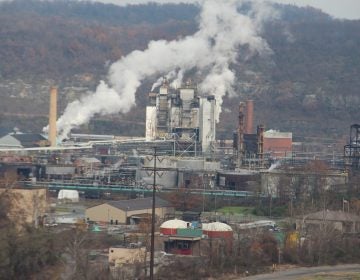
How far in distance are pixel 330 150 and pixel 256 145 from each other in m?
12.1

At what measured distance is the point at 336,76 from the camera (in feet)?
239

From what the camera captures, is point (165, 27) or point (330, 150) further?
point (165, 27)

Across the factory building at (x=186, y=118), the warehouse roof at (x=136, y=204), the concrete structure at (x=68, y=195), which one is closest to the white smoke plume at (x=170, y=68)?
the factory building at (x=186, y=118)

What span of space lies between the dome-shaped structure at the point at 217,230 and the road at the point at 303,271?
2.76 m

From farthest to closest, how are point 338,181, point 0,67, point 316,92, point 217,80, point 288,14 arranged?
1. point 288,14
2. point 0,67
3. point 316,92
4. point 217,80
5. point 338,181

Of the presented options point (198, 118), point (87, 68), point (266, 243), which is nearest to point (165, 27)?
point (87, 68)

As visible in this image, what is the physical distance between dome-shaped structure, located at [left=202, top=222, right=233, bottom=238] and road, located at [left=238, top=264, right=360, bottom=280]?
109 inches

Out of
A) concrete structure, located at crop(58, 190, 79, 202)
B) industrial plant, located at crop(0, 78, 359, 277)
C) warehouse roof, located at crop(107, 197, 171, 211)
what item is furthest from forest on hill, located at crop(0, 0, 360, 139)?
warehouse roof, located at crop(107, 197, 171, 211)

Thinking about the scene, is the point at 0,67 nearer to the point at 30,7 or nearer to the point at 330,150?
the point at 330,150

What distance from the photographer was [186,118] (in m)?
44.4

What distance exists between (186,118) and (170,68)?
44.7 feet

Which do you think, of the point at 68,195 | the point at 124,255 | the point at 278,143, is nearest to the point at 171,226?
the point at 124,255

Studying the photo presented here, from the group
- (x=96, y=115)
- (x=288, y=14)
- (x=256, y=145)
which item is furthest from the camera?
(x=288, y=14)

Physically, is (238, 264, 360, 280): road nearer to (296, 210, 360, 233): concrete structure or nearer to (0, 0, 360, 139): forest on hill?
(296, 210, 360, 233): concrete structure
